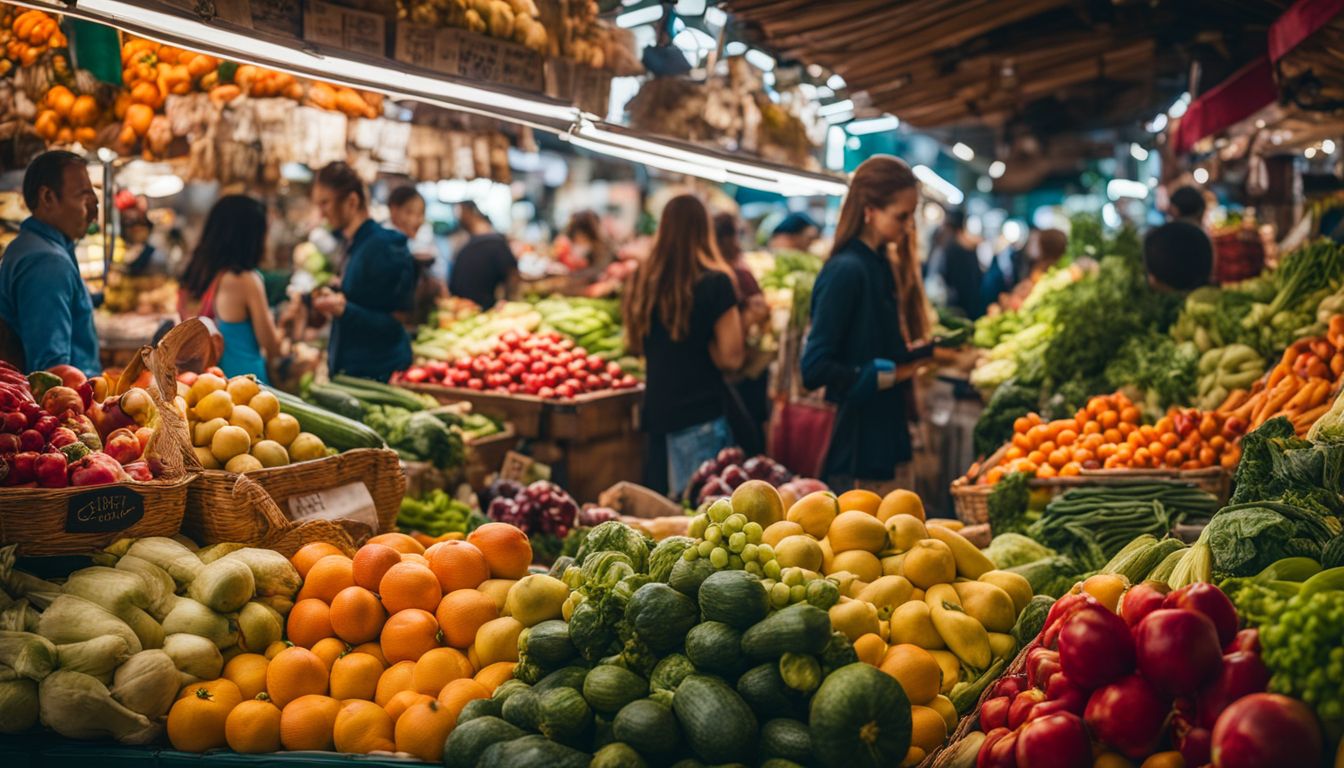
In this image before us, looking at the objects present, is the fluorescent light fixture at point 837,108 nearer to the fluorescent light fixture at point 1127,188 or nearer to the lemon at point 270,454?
the lemon at point 270,454

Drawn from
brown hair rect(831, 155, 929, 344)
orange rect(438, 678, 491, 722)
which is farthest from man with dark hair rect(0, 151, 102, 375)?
brown hair rect(831, 155, 929, 344)

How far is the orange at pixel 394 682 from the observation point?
9.11 ft

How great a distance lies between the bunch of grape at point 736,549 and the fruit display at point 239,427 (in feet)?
5.61

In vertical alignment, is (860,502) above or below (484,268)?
below

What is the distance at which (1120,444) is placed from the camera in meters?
5.09

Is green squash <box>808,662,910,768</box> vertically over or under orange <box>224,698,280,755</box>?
over

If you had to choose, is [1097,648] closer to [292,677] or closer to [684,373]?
[292,677]

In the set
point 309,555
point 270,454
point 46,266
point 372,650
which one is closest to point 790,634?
point 372,650

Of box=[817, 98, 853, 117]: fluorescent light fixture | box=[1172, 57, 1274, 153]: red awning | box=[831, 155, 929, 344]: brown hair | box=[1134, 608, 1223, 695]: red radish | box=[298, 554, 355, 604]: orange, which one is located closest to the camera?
box=[1134, 608, 1223, 695]: red radish

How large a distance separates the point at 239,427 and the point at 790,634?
2217 millimetres

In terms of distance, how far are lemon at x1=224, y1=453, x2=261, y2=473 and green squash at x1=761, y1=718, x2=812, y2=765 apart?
205cm

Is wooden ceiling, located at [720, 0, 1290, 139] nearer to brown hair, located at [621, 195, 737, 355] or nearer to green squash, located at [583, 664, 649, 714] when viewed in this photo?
brown hair, located at [621, 195, 737, 355]

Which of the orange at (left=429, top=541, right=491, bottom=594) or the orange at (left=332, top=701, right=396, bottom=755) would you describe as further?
the orange at (left=429, top=541, right=491, bottom=594)

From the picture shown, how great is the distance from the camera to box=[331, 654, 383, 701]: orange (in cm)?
279
